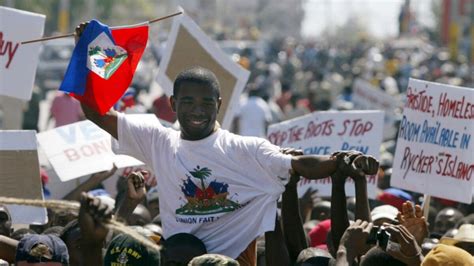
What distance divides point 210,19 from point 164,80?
252 feet

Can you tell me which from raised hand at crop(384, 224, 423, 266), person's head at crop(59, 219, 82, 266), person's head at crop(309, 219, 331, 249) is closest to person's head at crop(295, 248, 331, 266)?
raised hand at crop(384, 224, 423, 266)

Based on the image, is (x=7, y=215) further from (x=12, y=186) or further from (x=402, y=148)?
(x=402, y=148)

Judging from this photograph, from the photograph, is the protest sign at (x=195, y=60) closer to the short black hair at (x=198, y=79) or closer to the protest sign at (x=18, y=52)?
the protest sign at (x=18, y=52)

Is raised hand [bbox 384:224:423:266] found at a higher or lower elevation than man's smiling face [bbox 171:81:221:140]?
lower

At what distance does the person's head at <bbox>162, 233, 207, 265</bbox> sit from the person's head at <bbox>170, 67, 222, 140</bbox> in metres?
0.41

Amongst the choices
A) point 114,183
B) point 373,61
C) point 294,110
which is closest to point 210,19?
point 373,61

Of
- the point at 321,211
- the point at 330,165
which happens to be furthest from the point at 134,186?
the point at 321,211

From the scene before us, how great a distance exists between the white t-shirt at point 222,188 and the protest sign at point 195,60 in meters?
3.50

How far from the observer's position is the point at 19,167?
310 inches

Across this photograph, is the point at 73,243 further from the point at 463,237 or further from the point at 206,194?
the point at 463,237

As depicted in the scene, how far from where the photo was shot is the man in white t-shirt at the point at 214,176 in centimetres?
573

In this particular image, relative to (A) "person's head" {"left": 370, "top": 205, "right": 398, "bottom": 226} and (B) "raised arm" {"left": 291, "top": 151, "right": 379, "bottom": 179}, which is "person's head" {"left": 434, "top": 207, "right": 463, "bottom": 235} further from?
(B) "raised arm" {"left": 291, "top": 151, "right": 379, "bottom": 179}

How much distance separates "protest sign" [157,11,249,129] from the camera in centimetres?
942

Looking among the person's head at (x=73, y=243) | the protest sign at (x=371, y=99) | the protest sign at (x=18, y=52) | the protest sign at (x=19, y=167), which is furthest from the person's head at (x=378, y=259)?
the protest sign at (x=371, y=99)
